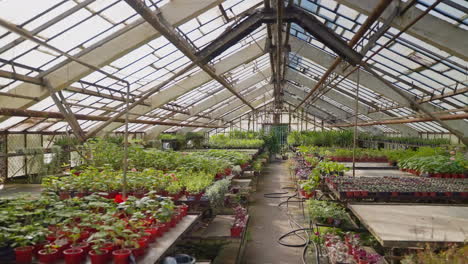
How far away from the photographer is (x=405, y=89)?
898 centimetres

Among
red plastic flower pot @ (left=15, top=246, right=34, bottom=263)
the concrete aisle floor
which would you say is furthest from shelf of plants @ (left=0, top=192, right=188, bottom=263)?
the concrete aisle floor

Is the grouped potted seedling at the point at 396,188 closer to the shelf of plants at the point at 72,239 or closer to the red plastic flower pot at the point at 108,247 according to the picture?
the shelf of plants at the point at 72,239

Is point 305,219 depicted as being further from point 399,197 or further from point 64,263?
point 64,263

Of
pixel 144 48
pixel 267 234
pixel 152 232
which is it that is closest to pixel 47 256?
pixel 152 232

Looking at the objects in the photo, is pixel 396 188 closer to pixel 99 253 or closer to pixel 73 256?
pixel 99 253

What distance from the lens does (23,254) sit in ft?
7.04

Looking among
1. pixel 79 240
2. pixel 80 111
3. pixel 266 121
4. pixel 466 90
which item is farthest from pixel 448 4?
pixel 266 121

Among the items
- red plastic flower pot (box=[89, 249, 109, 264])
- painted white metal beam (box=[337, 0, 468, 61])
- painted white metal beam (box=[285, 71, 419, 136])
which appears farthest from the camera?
painted white metal beam (box=[285, 71, 419, 136])

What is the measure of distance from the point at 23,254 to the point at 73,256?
37cm

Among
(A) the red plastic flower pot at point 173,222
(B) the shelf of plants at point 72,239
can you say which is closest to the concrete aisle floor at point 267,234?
(A) the red plastic flower pot at point 173,222

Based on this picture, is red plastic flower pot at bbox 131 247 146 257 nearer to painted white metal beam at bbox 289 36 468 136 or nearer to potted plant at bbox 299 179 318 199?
potted plant at bbox 299 179 318 199

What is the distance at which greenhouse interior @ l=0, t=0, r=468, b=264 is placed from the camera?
262 centimetres

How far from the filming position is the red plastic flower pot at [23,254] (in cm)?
214

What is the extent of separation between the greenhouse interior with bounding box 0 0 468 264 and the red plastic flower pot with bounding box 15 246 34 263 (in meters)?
0.03
